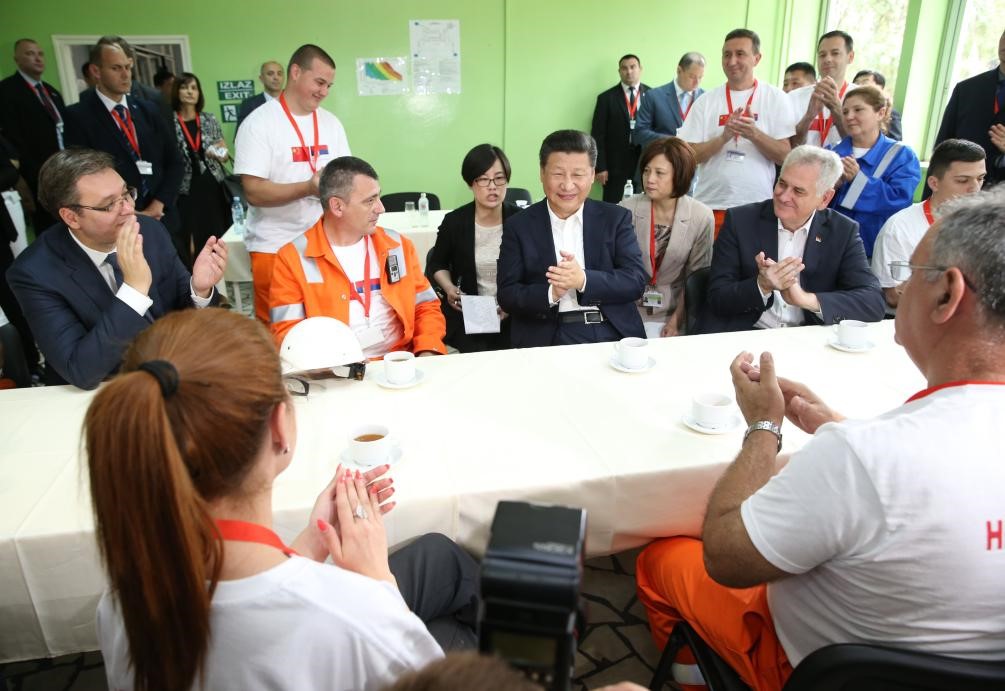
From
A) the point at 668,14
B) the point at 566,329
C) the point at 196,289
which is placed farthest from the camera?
the point at 668,14

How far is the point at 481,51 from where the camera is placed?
646cm

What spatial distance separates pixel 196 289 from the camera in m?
2.22

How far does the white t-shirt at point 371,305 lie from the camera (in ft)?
8.09

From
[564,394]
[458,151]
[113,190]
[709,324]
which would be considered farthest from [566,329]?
[458,151]

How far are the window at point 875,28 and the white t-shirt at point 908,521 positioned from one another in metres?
5.58

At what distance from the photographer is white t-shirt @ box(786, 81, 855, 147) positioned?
4.12 metres

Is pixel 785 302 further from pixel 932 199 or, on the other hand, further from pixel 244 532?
pixel 244 532

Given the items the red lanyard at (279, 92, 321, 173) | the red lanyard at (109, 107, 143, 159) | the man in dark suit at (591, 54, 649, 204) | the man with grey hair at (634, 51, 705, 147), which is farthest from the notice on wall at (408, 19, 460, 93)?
the red lanyard at (279, 92, 321, 173)

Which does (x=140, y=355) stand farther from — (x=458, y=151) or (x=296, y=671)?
(x=458, y=151)

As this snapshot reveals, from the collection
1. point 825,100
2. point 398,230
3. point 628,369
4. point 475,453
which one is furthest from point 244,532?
point 825,100

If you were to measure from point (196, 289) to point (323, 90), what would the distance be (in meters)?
Result: 1.64

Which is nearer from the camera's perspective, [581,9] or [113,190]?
[113,190]

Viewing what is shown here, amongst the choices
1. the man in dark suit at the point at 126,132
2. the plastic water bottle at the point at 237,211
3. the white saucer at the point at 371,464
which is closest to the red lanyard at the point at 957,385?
the white saucer at the point at 371,464

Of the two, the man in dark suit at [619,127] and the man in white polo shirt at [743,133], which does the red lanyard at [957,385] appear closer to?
the man in white polo shirt at [743,133]
